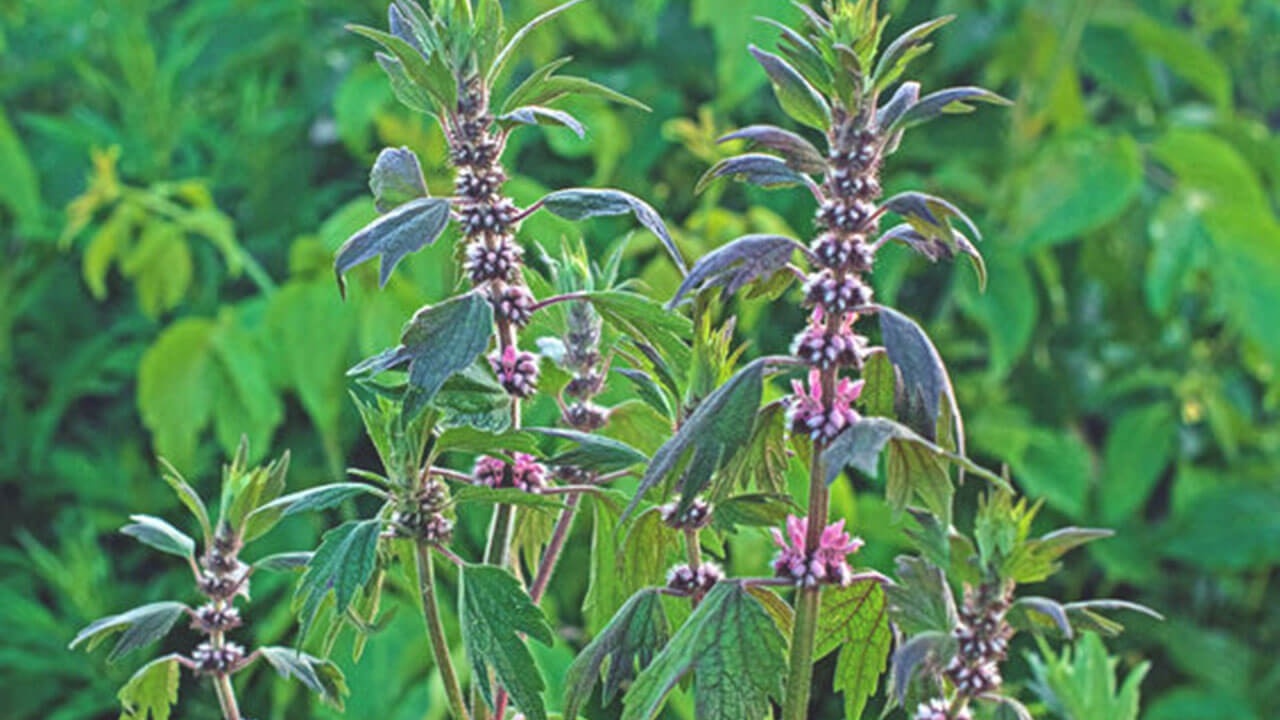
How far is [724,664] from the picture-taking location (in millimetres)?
426

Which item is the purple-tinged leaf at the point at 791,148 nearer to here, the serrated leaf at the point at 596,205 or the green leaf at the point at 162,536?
the serrated leaf at the point at 596,205

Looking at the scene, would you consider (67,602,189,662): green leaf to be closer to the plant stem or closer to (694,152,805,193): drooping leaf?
the plant stem

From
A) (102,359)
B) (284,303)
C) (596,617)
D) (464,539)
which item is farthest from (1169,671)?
(596,617)

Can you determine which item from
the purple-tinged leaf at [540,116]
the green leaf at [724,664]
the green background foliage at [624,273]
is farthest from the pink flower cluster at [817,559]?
the green background foliage at [624,273]

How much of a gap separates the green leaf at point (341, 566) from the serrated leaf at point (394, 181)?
0.09 m

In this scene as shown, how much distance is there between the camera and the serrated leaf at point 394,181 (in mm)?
478

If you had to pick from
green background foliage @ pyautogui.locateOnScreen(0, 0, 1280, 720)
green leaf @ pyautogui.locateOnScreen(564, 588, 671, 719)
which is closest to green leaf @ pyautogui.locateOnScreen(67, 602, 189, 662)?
green leaf @ pyautogui.locateOnScreen(564, 588, 671, 719)

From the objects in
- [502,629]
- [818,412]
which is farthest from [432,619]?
[818,412]

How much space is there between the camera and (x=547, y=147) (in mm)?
1636

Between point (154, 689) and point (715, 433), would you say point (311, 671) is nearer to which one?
point (154, 689)

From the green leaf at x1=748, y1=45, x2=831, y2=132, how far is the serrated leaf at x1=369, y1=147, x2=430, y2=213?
0.11 metres

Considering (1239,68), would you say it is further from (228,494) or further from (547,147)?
(228,494)

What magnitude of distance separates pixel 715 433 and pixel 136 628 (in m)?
Result: 0.19

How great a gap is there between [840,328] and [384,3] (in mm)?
1244
